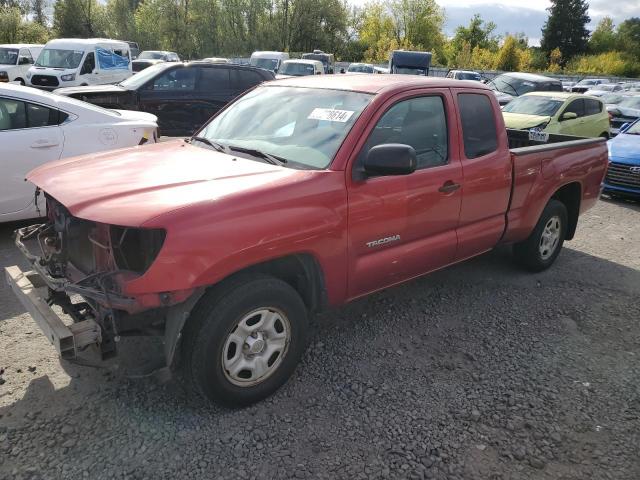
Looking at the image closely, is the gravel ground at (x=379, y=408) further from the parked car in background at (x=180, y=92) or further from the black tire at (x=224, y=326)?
the parked car in background at (x=180, y=92)

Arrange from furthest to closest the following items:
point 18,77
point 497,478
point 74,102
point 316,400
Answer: point 18,77, point 74,102, point 316,400, point 497,478

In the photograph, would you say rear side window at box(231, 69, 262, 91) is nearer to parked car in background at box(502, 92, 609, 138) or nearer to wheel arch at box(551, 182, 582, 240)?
parked car in background at box(502, 92, 609, 138)

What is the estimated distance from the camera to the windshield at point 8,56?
21.4 m

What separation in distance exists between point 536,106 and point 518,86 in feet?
21.7

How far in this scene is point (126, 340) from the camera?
3.73m

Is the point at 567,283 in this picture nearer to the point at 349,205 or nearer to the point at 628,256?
A: the point at 628,256

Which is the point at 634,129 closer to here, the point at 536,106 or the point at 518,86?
the point at 536,106

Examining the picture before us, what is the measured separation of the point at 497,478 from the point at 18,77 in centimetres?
2374

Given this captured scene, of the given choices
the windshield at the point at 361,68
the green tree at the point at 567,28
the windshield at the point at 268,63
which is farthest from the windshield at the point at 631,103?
the green tree at the point at 567,28

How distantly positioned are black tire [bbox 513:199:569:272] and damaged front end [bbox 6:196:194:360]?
3685 mm

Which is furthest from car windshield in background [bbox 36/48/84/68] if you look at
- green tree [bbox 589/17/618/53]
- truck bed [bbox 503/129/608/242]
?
green tree [bbox 589/17/618/53]

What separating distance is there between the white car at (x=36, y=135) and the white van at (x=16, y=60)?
17.9 m

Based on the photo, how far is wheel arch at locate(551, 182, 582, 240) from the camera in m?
5.41

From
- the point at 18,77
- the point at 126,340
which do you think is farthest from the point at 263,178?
the point at 18,77
